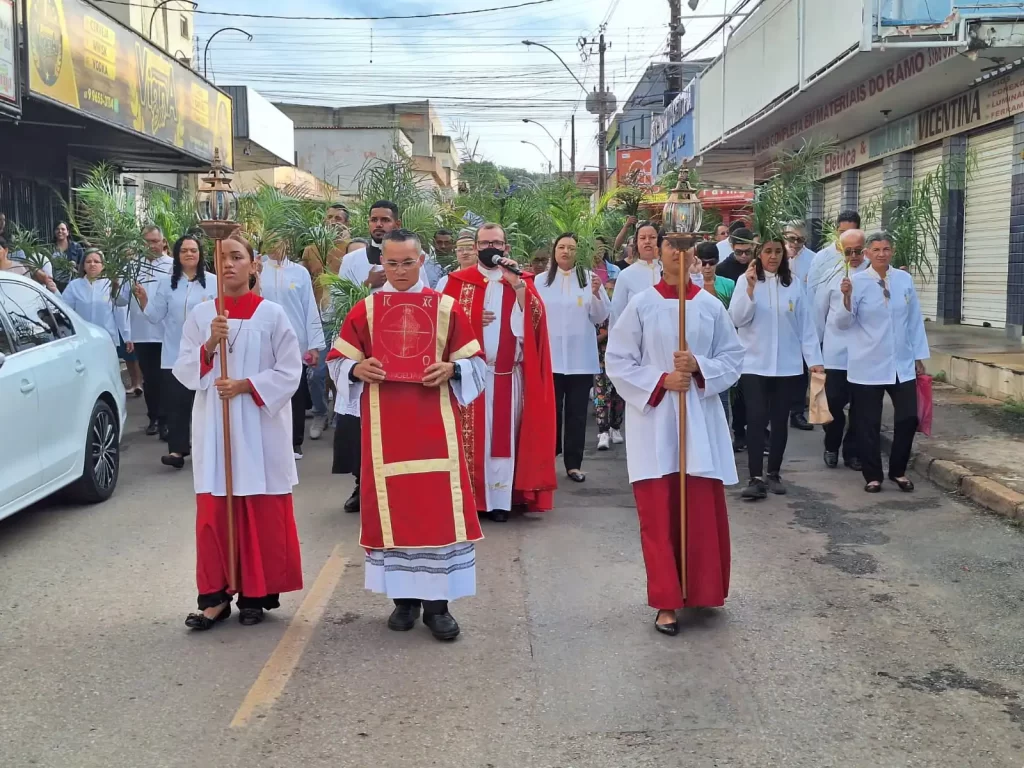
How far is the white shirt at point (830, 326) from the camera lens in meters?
8.60

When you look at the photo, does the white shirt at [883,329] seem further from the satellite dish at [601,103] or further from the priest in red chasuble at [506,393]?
the satellite dish at [601,103]

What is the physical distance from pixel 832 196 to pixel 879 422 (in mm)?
14842

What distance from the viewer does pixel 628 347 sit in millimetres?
5281

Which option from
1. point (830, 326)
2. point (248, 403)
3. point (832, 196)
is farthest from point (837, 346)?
point (832, 196)

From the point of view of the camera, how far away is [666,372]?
521 cm

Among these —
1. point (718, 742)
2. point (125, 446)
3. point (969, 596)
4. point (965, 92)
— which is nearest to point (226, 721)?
point (718, 742)

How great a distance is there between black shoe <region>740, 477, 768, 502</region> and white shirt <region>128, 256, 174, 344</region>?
5.46 m

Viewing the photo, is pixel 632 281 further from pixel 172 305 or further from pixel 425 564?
pixel 425 564

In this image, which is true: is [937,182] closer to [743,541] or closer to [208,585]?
[743,541]

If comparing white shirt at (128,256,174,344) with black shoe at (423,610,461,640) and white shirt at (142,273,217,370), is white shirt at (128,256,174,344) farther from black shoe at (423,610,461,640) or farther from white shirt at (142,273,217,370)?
black shoe at (423,610,461,640)

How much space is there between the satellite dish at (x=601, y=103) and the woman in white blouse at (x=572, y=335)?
1102 inches

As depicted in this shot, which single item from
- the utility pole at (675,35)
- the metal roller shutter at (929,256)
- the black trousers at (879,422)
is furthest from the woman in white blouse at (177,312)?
the utility pole at (675,35)

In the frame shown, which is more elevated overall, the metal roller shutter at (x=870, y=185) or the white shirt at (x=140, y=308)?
the metal roller shutter at (x=870, y=185)

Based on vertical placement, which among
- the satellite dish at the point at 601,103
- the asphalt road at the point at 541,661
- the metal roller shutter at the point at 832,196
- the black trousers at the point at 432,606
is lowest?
the asphalt road at the point at 541,661
